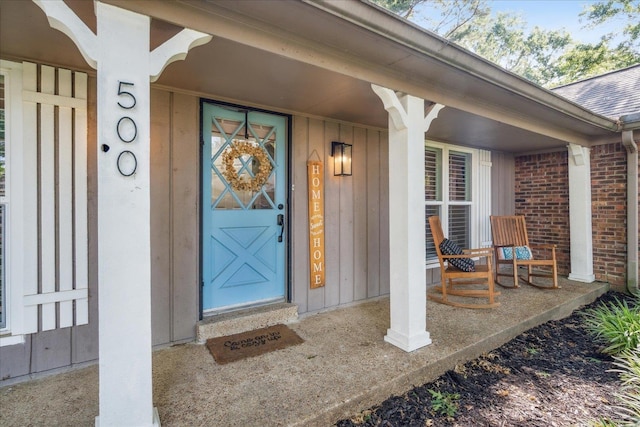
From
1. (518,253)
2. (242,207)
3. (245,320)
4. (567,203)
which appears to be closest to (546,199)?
(567,203)

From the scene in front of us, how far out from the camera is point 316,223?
3.40 metres

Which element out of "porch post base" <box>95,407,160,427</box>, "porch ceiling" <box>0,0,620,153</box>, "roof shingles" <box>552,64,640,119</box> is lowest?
"porch post base" <box>95,407,160,427</box>

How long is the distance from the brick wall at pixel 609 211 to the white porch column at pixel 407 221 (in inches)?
151

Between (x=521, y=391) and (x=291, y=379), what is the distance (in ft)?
5.34

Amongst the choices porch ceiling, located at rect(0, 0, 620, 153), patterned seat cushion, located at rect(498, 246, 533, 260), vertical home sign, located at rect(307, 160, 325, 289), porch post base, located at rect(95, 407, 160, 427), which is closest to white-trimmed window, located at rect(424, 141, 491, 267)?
patterned seat cushion, located at rect(498, 246, 533, 260)

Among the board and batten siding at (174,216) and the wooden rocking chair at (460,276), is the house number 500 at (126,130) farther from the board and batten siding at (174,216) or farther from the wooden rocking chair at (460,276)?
the wooden rocking chair at (460,276)

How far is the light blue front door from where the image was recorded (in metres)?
2.86

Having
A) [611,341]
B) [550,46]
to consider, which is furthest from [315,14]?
[550,46]

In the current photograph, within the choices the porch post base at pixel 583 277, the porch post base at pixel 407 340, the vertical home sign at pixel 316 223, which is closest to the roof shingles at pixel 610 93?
the porch post base at pixel 583 277

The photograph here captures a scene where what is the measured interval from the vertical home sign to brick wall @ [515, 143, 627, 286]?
169 inches

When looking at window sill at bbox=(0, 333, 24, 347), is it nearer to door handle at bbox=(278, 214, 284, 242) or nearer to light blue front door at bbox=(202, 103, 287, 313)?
light blue front door at bbox=(202, 103, 287, 313)

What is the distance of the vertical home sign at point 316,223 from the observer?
3.37 metres

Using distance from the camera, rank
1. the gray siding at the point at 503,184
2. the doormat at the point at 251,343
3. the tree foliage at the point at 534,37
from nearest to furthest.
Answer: the doormat at the point at 251,343 < the gray siding at the point at 503,184 < the tree foliage at the point at 534,37

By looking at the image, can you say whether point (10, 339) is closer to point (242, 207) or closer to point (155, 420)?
point (155, 420)
